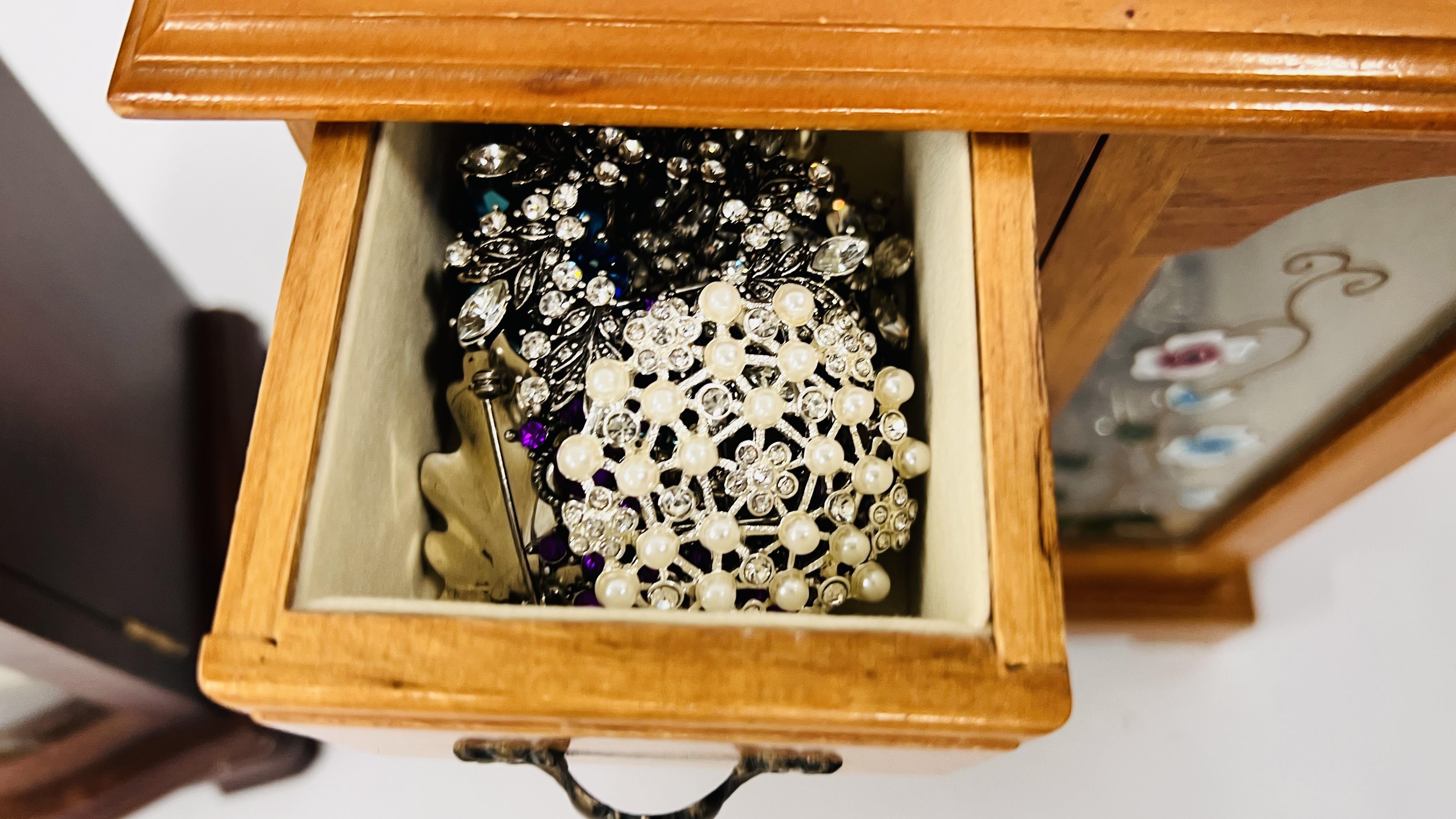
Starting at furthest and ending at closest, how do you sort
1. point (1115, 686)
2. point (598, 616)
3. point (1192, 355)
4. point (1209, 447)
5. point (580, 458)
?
point (1115, 686) → point (1209, 447) → point (1192, 355) → point (580, 458) → point (598, 616)

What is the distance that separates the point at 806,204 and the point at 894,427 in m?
0.12

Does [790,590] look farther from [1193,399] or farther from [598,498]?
[1193,399]

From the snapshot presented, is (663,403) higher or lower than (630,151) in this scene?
lower

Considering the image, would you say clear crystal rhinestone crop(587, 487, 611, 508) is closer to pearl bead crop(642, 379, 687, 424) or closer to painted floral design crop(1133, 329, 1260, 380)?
pearl bead crop(642, 379, 687, 424)

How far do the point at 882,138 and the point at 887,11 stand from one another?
20 cm

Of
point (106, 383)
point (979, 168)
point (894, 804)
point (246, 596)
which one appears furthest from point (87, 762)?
point (979, 168)

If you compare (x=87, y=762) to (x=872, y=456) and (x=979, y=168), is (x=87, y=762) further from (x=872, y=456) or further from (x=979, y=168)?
(x=979, y=168)

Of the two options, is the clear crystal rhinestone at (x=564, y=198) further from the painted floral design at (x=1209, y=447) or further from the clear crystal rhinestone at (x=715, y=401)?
the painted floral design at (x=1209, y=447)

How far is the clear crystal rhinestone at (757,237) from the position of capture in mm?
475

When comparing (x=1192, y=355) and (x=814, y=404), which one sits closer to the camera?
(x=814, y=404)

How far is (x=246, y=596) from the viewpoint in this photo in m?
0.32

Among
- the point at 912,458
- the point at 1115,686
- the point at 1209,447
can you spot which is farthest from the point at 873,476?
the point at 1115,686

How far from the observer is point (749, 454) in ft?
1.44

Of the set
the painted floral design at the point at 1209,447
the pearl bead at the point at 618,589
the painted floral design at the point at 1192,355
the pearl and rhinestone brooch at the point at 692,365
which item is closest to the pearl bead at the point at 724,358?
the pearl and rhinestone brooch at the point at 692,365
